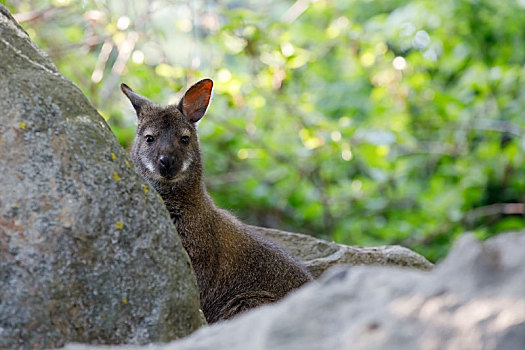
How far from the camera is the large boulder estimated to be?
10.00 feet

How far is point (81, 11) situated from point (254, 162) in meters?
3.01

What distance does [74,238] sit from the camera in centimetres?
318

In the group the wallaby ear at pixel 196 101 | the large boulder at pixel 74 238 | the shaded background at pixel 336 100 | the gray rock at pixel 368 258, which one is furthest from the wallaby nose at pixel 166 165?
the shaded background at pixel 336 100

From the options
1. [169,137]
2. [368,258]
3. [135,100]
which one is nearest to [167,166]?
[169,137]

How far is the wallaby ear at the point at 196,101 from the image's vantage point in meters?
5.90

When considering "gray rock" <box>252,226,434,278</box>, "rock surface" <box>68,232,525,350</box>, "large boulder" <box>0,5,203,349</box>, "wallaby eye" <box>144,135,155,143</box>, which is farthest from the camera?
"gray rock" <box>252,226,434,278</box>

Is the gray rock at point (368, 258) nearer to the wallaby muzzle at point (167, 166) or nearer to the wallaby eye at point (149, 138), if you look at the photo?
the wallaby muzzle at point (167, 166)

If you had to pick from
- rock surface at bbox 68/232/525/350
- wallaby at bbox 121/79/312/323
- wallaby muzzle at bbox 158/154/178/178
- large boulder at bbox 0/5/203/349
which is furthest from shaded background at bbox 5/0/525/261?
rock surface at bbox 68/232/525/350

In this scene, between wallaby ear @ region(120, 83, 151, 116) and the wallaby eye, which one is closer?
the wallaby eye

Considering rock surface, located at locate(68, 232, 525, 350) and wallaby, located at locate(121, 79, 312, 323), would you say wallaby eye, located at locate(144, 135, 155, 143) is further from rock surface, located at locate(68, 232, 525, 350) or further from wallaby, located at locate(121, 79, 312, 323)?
rock surface, located at locate(68, 232, 525, 350)

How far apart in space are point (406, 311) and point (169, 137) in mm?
3826

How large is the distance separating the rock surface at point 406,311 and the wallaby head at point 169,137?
10.3ft

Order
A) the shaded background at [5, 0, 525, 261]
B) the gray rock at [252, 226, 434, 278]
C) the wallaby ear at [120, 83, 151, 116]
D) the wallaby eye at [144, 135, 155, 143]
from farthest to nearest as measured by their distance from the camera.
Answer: the shaded background at [5, 0, 525, 261]
the gray rock at [252, 226, 434, 278]
the wallaby ear at [120, 83, 151, 116]
the wallaby eye at [144, 135, 155, 143]

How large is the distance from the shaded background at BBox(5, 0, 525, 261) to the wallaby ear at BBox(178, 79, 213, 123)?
7.81 ft
